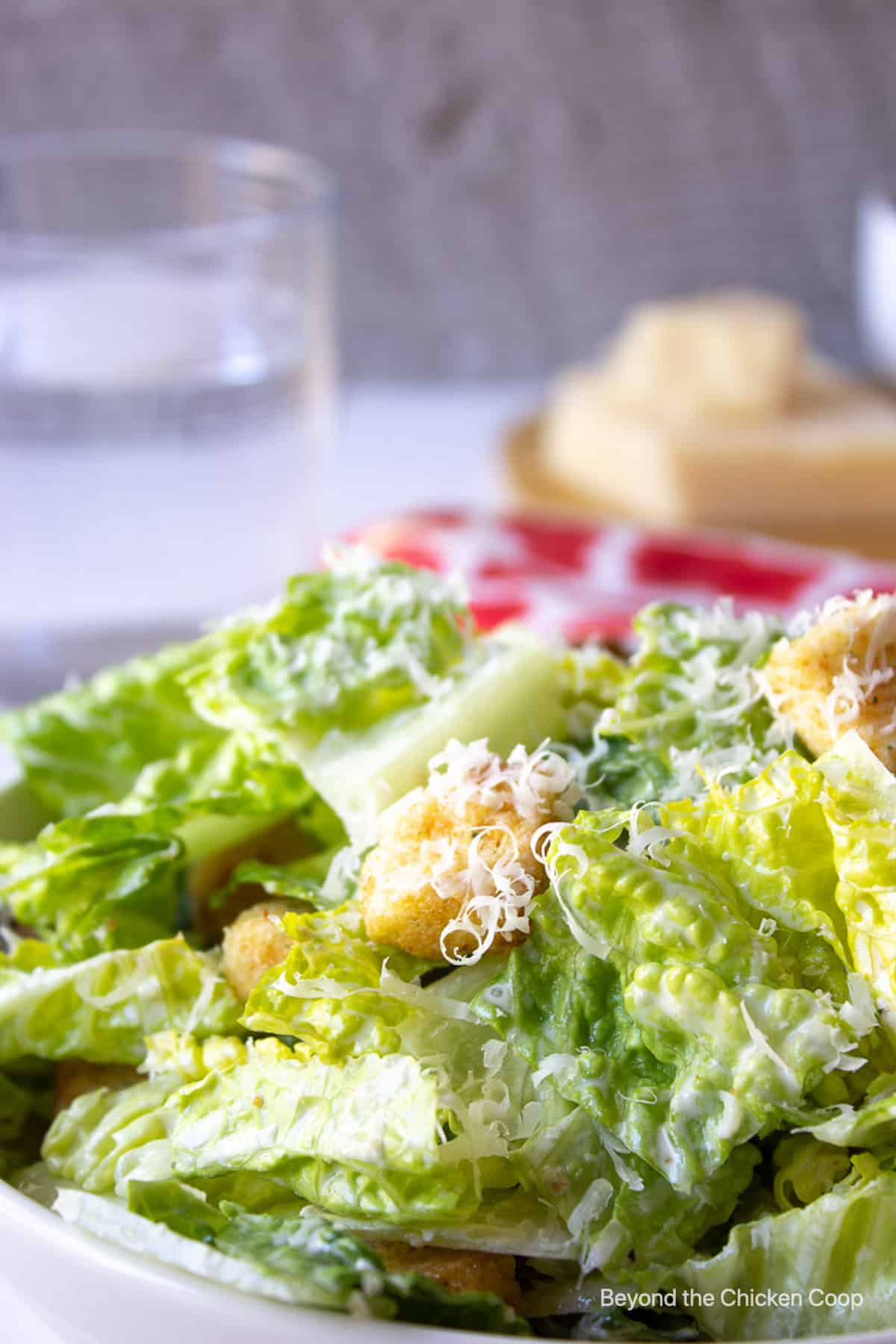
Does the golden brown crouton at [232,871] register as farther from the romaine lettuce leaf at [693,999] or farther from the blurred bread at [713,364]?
the blurred bread at [713,364]

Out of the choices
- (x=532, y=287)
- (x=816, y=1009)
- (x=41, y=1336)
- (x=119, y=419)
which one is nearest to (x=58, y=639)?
(x=119, y=419)

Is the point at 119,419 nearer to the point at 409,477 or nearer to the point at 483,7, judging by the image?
the point at 409,477

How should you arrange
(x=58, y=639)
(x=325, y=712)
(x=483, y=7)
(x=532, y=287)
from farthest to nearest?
(x=532, y=287), (x=483, y=7), (x=58, y=639), (x=325, y=712)

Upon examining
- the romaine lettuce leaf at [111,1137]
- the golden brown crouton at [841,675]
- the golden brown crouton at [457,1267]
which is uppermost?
the golden brown crouton at [841,675]

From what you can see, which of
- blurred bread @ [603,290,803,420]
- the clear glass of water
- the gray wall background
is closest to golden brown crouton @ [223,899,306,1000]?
the clear glass of water

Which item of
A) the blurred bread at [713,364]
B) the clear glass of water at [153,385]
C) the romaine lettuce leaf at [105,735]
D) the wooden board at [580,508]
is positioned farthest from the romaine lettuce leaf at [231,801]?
the blurred bread at [713,364]

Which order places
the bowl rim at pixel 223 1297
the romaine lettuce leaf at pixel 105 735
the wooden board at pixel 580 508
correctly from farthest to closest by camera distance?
1. the wooden board at pixel 580 508
2. the romaine lettuce leaf at pixel 105 735
3. the bowl rim at pixel 223 1297

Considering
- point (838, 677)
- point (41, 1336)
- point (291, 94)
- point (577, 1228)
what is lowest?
point (41, 1336)
